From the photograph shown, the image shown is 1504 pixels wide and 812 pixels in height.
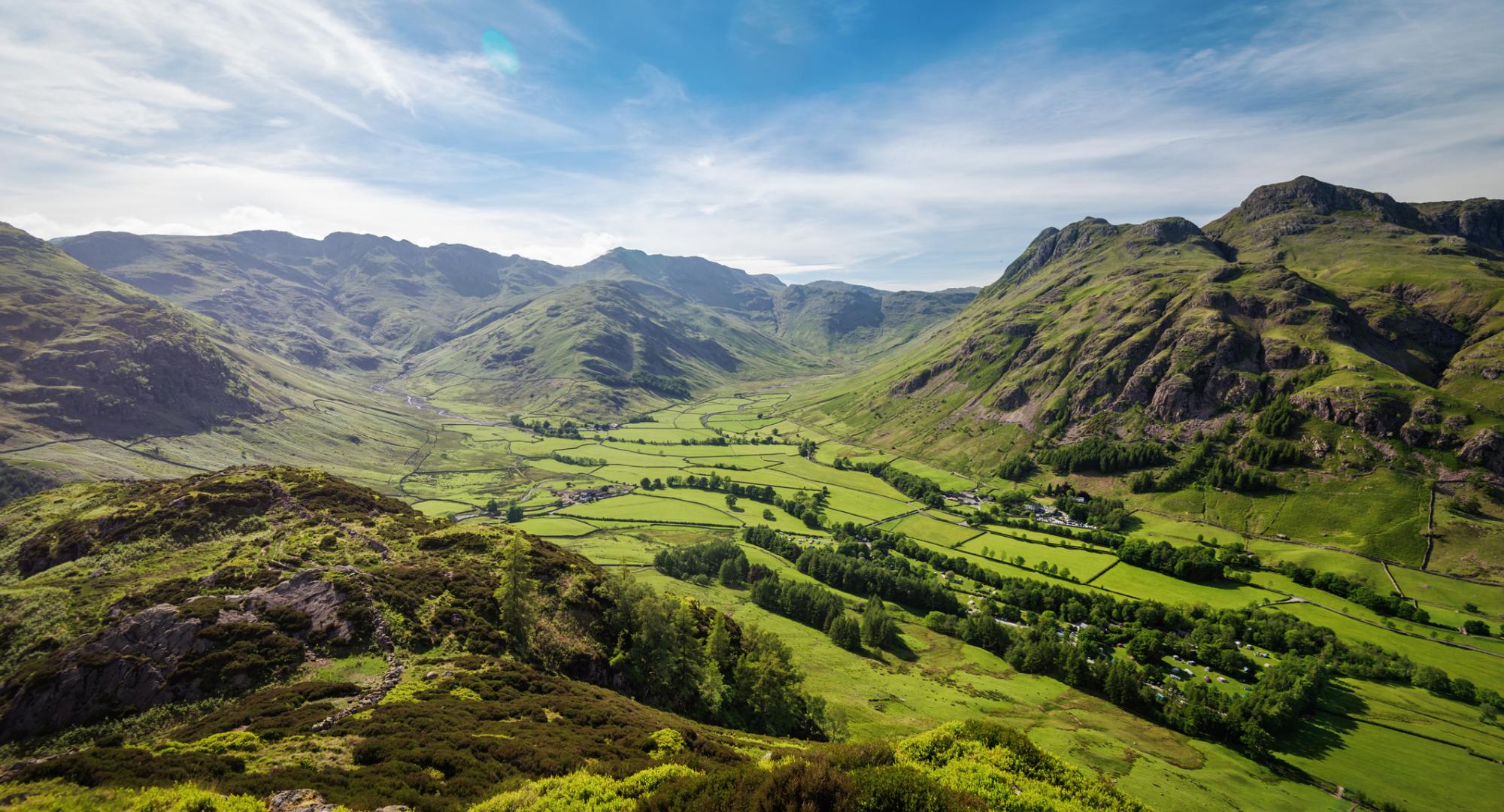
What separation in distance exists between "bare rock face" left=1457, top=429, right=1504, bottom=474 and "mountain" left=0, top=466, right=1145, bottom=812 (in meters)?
200

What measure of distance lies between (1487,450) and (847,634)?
182 meters

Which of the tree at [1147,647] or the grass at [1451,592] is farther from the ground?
the grass at [1451,592]

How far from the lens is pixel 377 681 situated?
38.3 m

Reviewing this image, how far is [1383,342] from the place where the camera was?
632ft

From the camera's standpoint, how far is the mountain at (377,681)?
→ 22594 millimetres

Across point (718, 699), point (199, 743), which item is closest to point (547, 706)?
point (199, 743)

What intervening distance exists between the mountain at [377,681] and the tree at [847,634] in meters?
37.8

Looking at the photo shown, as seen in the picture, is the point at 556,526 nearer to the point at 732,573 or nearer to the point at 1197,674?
the point at 732,573

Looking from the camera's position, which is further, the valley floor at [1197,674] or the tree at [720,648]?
the valley floor at [1197,674]

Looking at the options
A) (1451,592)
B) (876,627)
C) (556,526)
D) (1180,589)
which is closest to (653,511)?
(556,526)

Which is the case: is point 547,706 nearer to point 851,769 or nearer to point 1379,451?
point 851,769

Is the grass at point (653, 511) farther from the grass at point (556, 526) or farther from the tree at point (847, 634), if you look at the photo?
the tree at point (847, 634)

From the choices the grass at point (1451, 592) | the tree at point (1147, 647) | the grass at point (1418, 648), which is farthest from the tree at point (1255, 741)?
the grass at point (1451, 592)

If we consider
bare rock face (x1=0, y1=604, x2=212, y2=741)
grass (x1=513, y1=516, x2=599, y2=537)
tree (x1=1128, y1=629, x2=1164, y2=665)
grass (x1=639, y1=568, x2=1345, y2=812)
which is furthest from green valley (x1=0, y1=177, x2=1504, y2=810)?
grass (x1=513, y1=516, x2=599, y2=537)
